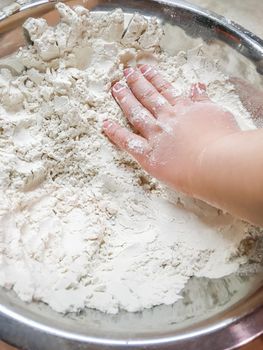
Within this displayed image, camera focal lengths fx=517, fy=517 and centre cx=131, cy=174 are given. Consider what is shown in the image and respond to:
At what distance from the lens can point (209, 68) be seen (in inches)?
32.2

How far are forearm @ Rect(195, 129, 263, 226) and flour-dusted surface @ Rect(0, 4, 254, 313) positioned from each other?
0.06 m

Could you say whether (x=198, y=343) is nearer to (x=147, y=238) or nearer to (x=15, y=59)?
(x=147, y=238)

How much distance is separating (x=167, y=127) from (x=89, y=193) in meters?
0.14

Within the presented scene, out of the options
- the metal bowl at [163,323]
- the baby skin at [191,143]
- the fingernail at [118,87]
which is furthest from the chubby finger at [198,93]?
the metal bowl at [163,323]

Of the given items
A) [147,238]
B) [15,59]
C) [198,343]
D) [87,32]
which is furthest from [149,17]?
[198,343]

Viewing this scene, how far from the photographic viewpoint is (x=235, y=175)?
59 cm

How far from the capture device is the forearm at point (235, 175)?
572 mm

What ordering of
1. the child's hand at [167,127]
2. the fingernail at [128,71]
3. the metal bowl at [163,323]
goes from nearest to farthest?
the metal bowl at [163,323] < the child's hand at [167,127] < the fingernail at [128,71]

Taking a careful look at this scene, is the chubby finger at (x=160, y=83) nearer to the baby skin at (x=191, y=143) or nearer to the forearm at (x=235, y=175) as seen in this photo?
the baby skin at (x=191, y=143)

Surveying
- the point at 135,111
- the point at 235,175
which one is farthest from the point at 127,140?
the point at 235,175

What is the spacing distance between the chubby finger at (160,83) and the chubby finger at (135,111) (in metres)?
0.04

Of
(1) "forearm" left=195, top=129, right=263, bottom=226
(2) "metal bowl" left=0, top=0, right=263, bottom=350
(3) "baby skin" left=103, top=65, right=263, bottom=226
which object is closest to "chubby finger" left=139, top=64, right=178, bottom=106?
(3) "baby skin" left=103, top=65, right=263, bottom=226

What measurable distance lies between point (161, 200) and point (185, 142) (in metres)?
0.08

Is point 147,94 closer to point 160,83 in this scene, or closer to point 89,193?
point 160,83
